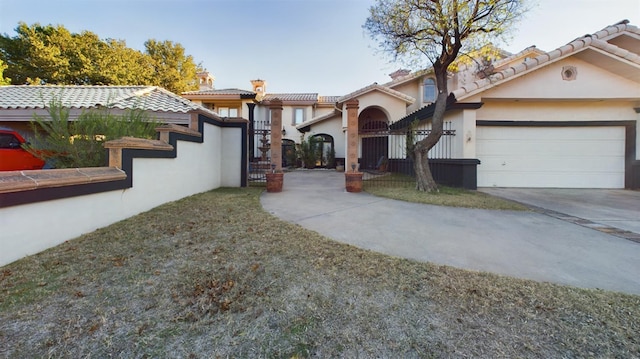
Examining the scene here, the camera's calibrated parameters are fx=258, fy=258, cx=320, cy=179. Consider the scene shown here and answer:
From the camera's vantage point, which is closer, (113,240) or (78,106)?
(113,240)

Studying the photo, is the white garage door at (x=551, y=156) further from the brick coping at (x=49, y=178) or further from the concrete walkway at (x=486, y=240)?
the brick coping at (x=49, y=178)

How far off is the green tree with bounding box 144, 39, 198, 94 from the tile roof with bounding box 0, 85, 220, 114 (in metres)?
17.3

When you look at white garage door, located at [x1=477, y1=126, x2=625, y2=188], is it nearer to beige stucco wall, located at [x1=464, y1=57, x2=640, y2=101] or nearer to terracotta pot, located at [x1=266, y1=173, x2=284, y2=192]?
beige stucco wall, located at [x1=464, y1=57, x2=640, y2=101]

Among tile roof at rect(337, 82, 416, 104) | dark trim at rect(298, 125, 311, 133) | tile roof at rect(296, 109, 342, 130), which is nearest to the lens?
tile roof at rect(337, 82, 416, 104)

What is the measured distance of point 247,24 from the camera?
12.1 metres

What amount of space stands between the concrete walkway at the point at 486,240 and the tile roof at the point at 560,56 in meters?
5.00

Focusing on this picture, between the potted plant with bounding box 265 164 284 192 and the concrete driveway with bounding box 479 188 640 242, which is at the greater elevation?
the potted plant with bounding box 265 164 284 192

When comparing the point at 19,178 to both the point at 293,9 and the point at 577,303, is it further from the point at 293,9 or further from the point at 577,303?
the point at 293,9

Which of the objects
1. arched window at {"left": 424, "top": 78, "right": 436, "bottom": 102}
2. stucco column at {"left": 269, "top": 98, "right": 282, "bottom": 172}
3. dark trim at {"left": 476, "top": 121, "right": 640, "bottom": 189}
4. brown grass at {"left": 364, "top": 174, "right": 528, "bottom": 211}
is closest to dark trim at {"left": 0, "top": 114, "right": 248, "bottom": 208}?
stucco column at {"left": 269, "top": 98, "right": 282, "bottom": 172}

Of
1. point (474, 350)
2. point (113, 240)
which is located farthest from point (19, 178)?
point (474, 350)

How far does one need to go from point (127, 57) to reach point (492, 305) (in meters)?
30.6

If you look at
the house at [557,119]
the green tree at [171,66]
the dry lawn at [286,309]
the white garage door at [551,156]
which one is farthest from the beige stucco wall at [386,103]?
the green tree at [171,66]

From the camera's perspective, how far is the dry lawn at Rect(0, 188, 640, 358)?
5.50 ft

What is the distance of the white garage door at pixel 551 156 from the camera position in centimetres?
924
